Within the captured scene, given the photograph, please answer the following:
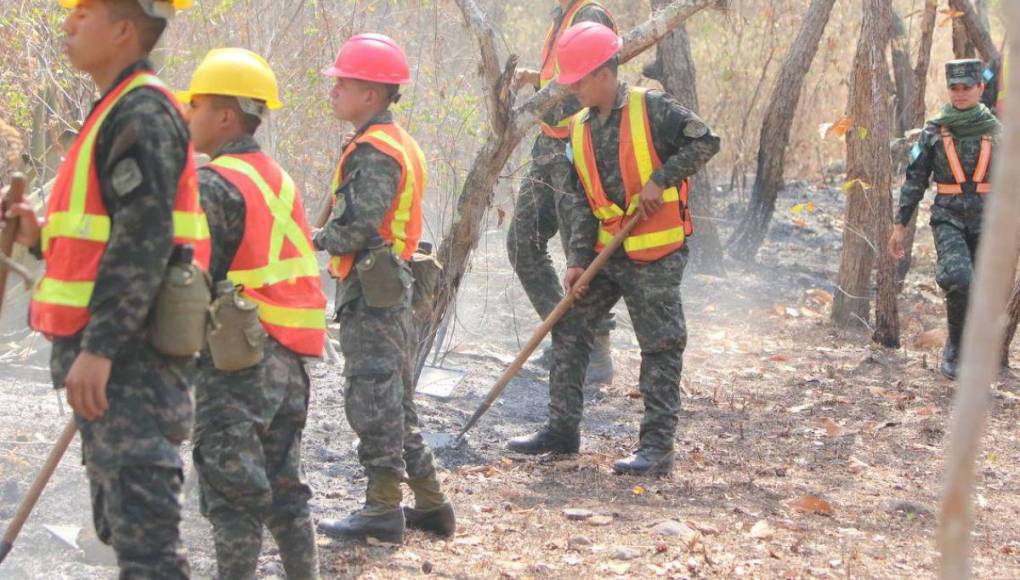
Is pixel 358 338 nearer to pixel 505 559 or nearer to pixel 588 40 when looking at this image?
pixel 505 559

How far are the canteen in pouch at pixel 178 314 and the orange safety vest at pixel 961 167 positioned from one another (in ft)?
20.6

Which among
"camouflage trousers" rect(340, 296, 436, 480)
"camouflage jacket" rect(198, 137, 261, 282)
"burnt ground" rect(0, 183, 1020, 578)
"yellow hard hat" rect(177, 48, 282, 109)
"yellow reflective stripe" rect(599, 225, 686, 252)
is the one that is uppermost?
"yellow hard hat" rect(177, 48, 282, 109)

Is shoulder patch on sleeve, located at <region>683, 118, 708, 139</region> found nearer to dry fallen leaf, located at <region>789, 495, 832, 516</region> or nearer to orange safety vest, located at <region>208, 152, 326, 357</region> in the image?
dry fallen leaf, located at <region>789, 495, 832, 516</region>

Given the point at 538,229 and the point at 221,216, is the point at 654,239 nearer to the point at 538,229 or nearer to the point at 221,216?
the point at 538,229

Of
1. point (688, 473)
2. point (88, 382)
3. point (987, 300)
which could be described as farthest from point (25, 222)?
point (688, 473)

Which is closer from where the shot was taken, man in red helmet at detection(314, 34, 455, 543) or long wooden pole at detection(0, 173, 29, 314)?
long wooden pole at detection(0, 173, 29, 314)

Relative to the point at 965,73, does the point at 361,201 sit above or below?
below

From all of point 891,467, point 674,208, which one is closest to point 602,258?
point 674,208

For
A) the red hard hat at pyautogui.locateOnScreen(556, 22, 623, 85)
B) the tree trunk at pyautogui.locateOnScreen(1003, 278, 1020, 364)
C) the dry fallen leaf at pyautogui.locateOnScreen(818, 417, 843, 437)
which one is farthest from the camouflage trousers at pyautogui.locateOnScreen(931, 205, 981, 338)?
the red hard hat at pyautogui.locateOnScreen(556, 22, 623, 85)

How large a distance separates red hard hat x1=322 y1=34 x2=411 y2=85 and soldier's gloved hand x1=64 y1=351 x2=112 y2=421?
6.34 ft

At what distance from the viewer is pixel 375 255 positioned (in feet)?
15.1

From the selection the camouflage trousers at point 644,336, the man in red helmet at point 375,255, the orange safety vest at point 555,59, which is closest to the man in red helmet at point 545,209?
the orange safety vest at point 555,59

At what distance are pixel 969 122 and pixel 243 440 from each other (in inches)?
235

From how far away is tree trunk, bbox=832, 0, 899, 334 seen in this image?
8.90 m
